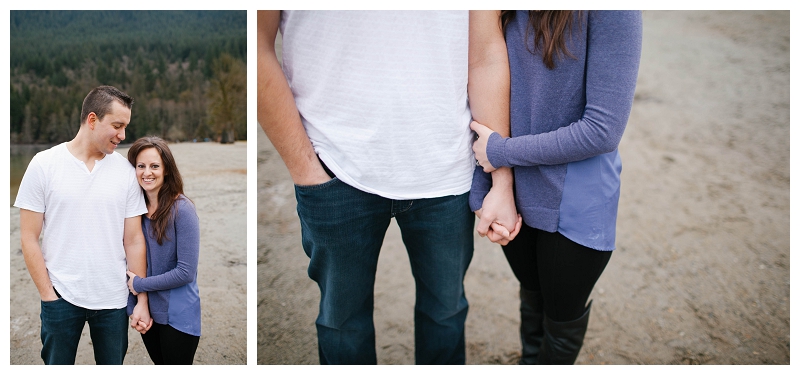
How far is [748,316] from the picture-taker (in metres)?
2.29

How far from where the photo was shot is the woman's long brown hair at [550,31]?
113 centimetres

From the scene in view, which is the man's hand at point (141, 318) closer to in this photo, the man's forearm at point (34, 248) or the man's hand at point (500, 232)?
the man's forearm at point (34, 248)

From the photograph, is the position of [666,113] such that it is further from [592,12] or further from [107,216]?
[107,216]

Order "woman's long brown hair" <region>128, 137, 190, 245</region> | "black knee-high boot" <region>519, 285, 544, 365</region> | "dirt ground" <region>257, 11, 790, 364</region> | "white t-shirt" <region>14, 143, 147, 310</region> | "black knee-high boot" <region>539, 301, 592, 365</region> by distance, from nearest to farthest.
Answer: "white t-shirt" <region>14, 143, 147, 310</region> < "woman's long brown hair" <region>128, 137, 190, 245</region> < "black knee-high boot" <region>539, 301, 592, 365</region> < "black knee-high boot" <region>519, 285, 544, 365</region> < "dirt ground" <region>257, 11, 790, 364</region>

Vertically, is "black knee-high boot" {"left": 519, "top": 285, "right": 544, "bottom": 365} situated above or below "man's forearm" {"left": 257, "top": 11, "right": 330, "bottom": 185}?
below

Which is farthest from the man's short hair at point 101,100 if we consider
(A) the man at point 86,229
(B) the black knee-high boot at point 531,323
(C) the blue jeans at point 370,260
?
(B) the black knee-high boot at point 531,323

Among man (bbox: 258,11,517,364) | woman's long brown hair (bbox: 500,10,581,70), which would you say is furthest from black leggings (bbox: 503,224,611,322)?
woman's long brown hair (bbox: 500,10,581,70)

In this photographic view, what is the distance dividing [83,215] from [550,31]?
1248mm

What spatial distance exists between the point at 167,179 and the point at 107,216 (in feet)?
0.59

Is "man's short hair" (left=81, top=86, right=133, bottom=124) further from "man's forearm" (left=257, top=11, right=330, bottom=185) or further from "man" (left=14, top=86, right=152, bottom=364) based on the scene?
"man's forearm" (left=257, top=11, right=330, bottom=185)

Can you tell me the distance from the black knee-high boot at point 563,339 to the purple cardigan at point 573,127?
0.31 m

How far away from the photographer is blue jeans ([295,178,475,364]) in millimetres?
1291

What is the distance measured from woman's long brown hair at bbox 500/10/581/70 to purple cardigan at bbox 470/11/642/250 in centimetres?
2
